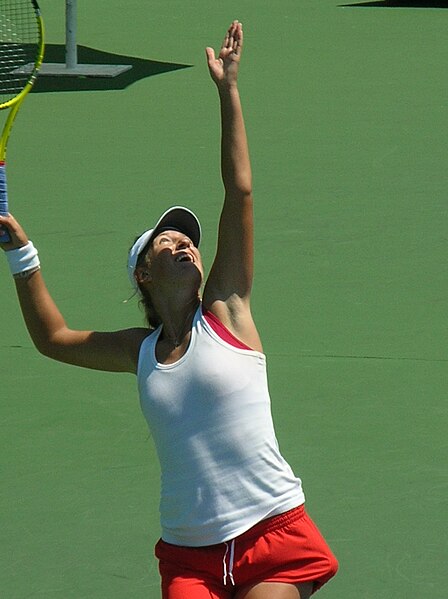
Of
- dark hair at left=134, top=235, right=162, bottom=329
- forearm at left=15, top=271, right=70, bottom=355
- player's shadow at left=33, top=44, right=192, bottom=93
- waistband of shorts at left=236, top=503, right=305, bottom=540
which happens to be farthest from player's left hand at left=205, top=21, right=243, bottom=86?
player's shadow at left=33, top=44, right=192, bottom=93

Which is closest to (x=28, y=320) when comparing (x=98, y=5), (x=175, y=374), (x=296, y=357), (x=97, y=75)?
(x=175, y=374)

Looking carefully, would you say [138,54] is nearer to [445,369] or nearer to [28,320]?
[445,369]

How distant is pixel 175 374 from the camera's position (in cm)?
364

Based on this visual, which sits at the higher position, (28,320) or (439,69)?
(28,320)

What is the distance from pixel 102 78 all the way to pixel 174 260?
9466 mm

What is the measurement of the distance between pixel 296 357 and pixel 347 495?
4.57 feet

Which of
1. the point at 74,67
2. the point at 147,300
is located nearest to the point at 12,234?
the point at 147,300

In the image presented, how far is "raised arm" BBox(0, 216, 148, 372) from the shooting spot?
387cm

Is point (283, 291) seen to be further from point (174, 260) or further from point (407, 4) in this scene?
point (407, 4)

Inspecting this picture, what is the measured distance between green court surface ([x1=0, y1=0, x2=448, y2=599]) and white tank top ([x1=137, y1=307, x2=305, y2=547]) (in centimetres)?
102

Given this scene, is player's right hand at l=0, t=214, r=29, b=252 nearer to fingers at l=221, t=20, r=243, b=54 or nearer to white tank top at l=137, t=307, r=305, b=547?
white tank top at l=137, t=307, r=305, b=547

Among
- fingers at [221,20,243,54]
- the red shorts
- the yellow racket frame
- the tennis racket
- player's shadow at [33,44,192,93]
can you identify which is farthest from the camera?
player's shadow at [33,44,192,93]

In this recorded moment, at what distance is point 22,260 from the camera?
3.94 m

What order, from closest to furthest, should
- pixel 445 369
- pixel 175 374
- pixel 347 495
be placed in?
pixel 175 374
pixel 347 495
pixel 445 369
